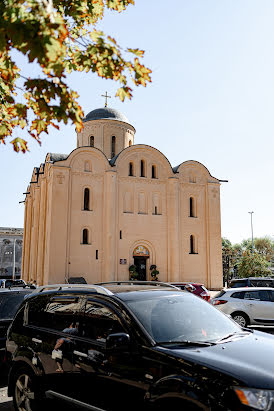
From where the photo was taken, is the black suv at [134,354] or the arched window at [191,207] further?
the arched window at [191,207]

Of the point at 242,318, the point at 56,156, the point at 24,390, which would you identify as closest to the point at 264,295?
the point at 242,318

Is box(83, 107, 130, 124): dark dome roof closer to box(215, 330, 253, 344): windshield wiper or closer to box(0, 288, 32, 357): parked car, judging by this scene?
box(0, 288, 32, 357): parked car

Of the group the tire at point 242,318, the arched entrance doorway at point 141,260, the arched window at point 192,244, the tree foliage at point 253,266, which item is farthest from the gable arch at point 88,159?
the tire at point 242,318

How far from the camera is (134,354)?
163 inches

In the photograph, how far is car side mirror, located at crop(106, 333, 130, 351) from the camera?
13.6ft

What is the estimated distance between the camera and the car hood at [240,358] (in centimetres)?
349

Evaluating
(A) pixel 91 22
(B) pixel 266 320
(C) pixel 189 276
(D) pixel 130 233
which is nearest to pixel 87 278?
(D) pixel 130 233

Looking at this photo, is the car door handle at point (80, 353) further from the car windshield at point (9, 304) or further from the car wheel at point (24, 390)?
the car windshield at point (9, 304)

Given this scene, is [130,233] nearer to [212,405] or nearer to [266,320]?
[266,320]

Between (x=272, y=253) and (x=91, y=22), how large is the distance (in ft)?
214

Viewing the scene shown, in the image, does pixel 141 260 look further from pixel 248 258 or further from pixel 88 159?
pixel 248 258

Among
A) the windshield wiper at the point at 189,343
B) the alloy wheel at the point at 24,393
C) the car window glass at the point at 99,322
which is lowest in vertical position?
the alloy wheel at the point at 24,393

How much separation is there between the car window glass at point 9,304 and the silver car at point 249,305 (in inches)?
320

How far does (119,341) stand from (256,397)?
145 cm
